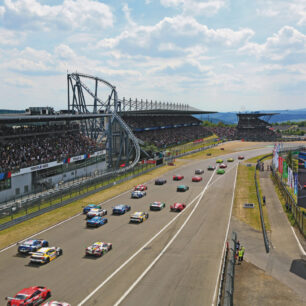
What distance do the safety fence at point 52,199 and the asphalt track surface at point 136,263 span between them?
A: 14.3 feet

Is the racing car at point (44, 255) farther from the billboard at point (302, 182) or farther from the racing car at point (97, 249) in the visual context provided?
the billboard at point (302, 182)

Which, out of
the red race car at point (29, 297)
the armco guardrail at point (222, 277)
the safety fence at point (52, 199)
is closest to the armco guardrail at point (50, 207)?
the safety fence at point (52, 199)

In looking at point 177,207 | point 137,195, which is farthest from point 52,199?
point 177,207

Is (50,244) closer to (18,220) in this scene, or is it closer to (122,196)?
(18,220)

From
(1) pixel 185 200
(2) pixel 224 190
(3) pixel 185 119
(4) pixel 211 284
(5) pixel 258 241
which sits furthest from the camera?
(3) pixel 185 119

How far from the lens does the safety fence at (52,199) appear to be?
3692cm

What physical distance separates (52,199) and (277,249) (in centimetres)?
2639

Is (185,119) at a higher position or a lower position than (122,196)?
higher

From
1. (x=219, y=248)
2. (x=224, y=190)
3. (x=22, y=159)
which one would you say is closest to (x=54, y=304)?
(x=219, y=248)

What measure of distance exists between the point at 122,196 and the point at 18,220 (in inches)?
645

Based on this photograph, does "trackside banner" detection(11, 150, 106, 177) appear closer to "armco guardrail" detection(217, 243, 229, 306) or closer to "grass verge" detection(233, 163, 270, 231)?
"grass verge" detection(233, 163, 270, 231)

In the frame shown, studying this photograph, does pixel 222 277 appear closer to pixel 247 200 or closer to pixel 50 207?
pixel 50 207

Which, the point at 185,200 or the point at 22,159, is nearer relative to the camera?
the point at 185,200

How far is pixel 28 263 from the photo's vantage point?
26797mm
